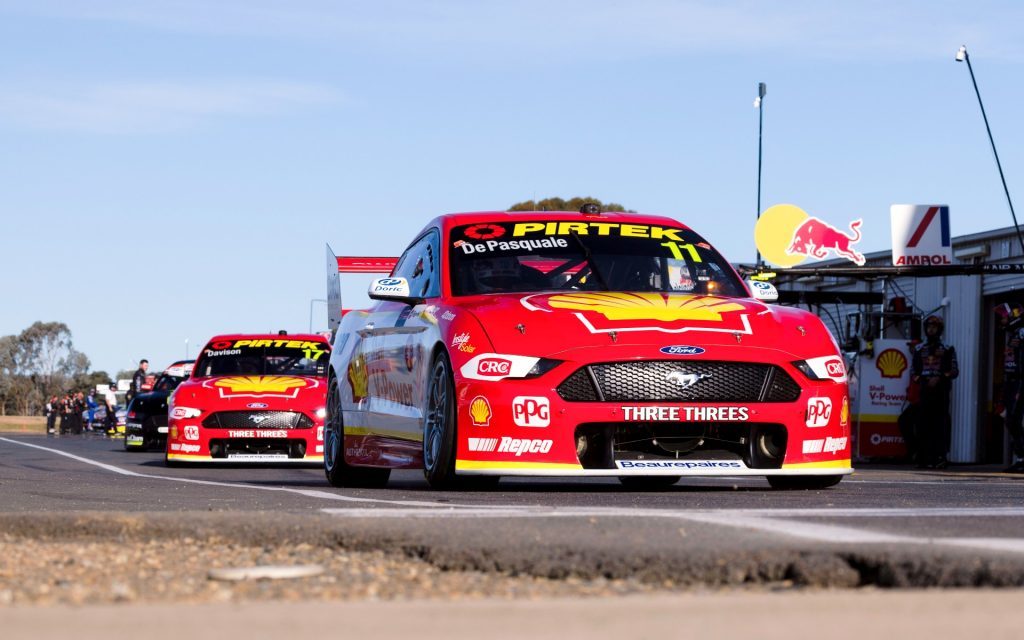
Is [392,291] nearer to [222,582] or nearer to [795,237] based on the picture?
[222,582]

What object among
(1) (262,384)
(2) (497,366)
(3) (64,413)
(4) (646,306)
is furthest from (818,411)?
(3) (64,413)

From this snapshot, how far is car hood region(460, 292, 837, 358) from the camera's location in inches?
324

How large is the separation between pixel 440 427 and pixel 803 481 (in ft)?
6.36

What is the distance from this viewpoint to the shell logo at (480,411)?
8.20m

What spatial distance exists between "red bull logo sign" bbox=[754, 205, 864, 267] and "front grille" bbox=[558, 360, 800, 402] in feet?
49.0

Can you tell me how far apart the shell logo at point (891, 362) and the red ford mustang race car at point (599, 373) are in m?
14.1

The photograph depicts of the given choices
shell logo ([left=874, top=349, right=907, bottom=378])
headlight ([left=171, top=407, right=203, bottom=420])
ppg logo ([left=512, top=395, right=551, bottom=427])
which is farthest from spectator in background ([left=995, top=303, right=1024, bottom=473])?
ppg logo ([left=512, top=395, right=551, bottom=427])

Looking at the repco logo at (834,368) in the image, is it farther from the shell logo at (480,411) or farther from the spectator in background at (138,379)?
the spectator in background at (138,379)

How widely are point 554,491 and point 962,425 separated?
17.0 m

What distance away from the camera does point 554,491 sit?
903cm

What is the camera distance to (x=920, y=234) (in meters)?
21.7

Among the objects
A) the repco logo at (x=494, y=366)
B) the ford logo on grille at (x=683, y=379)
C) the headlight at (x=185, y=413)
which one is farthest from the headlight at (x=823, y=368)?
the headlight at (x=185, y=413)

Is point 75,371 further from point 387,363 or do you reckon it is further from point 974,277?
point 387,363

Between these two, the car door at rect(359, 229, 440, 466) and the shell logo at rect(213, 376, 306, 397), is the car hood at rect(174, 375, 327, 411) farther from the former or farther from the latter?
the car door at rect(359, 229, 440, 466)
